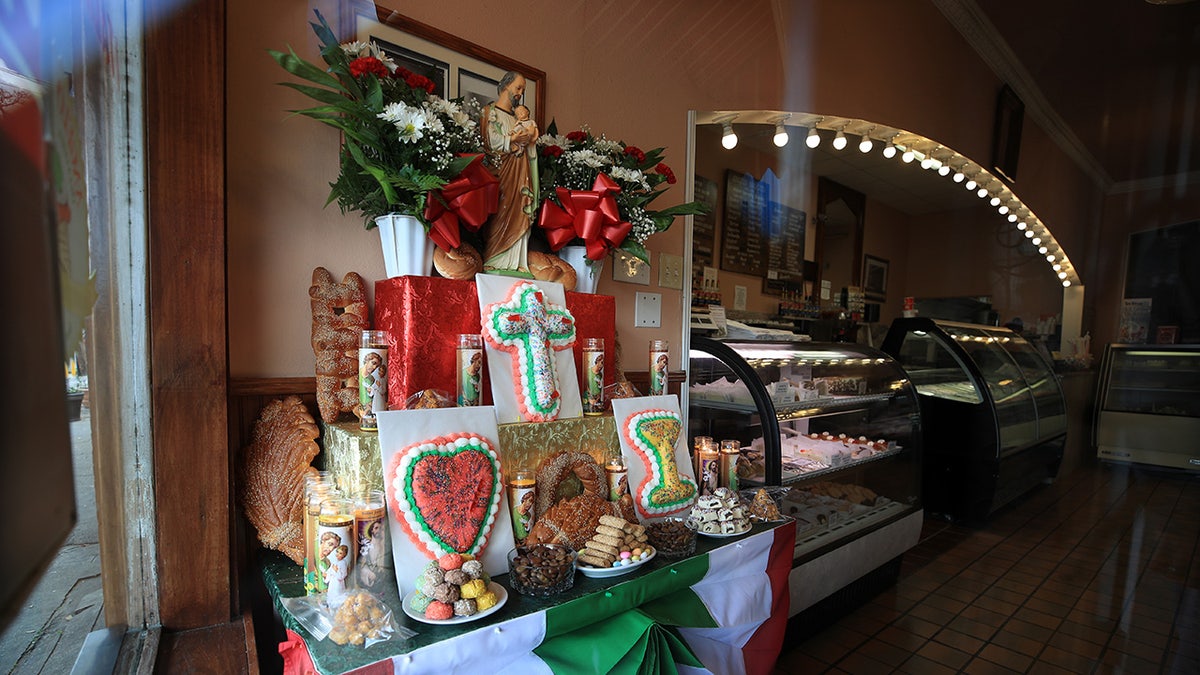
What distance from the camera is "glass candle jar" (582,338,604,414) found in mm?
2074

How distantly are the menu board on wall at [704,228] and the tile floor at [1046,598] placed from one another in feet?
8.60

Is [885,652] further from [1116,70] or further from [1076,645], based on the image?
[1116,70]

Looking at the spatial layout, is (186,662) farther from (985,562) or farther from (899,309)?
(899,309)

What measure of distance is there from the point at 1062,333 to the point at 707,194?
376cm

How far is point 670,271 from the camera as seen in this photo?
2.80 metres

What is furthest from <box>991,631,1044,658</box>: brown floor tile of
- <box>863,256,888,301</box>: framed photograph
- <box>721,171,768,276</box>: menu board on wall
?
<box>863,256,888,301</box>: framed photograph

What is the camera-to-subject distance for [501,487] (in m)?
1.61

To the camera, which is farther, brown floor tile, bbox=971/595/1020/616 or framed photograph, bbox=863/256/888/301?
framed photograph, bbox=863/256/888/301

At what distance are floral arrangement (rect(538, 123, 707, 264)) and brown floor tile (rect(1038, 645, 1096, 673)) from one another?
2.67 m

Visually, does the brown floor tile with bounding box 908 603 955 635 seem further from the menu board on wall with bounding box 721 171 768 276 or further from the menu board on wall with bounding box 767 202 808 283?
the menu board on wall with bounding box 767 202 808 283

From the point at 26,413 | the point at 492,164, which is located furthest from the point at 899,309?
the point at 26,413

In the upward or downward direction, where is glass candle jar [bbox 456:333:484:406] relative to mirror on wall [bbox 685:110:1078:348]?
downward

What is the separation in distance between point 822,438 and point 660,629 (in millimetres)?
2048

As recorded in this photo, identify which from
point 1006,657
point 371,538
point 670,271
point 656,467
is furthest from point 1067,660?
point 371,538
